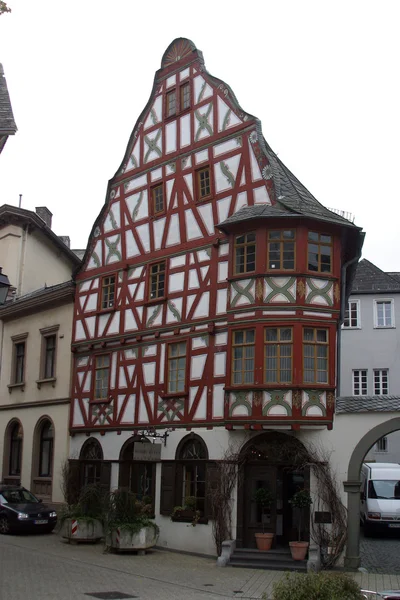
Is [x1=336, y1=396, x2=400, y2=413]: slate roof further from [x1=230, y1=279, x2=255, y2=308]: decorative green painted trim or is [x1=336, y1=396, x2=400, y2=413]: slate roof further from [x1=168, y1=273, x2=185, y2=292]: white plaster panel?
[x1=168, y1=273, x2=185, y2=292]: white plaster panel

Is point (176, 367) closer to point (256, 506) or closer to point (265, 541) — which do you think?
point (256, 506)

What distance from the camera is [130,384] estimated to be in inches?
997

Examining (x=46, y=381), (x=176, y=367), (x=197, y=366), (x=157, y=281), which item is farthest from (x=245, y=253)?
(x=46, y=381)

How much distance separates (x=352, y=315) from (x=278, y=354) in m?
20.2

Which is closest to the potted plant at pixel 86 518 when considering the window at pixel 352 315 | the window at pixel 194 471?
the window at pixel 194 471

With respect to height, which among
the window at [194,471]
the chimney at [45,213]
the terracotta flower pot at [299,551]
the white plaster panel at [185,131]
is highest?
the chimney at [45,213]

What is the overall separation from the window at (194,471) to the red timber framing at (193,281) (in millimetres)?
684

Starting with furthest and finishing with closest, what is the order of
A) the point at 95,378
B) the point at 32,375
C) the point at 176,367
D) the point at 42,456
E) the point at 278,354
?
the point at 32,375, the point at 42,456, the point at 95,378, the point at 176,367, the point at 278,354

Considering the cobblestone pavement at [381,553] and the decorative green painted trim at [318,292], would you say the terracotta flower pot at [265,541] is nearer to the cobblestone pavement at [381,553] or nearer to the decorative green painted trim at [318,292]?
the cobblestone pavement at [381,553]

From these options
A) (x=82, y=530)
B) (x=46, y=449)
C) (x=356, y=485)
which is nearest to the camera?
(x=356, y=485)

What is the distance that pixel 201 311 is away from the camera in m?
23.2

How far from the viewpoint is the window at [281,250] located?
21.5 metres

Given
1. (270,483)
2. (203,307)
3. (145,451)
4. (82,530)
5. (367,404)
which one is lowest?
(82,530)

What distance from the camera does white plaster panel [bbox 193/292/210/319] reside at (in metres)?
23.1
